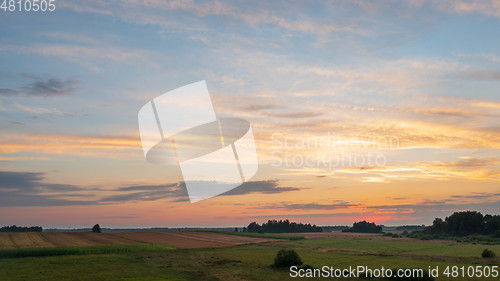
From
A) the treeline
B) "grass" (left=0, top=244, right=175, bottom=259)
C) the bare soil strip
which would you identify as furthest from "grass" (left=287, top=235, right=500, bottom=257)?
the treeline

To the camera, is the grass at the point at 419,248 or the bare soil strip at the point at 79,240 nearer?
the grass at the point at 419,248

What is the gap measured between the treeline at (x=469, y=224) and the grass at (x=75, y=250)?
133m

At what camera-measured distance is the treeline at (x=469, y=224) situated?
158 metres

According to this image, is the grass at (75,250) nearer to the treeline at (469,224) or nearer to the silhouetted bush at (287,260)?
the silhouetted bush at (287,260)

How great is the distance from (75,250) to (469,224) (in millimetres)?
154523

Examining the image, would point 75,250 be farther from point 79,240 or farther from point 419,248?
point 419,248

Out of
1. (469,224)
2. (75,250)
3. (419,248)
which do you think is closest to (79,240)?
(75,250)

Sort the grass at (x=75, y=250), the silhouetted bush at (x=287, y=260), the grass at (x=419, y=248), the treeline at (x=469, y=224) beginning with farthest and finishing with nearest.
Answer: the treeline at (x=469, y=224) < the grass at (x=419, y=248) < the grass at (x=75, y=250) < the silhouetted bush at (x=287, y=260)

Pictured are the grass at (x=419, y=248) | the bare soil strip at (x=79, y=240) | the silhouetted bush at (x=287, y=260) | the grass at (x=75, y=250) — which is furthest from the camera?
the bare soil strip at (x=79, y=240)

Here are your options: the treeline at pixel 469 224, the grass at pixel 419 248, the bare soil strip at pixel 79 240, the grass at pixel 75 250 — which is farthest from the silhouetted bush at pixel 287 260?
the treeline at pixel 469 224

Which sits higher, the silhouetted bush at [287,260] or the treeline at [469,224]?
the silhouetted bush at [287,260]

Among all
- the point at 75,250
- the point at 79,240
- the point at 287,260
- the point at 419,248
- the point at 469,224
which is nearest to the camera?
the point at 287,260

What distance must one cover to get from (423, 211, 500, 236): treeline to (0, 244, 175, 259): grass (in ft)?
437

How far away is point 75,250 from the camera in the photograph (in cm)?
7481
